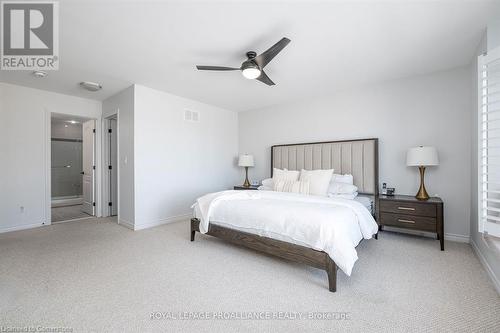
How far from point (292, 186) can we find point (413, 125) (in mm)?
2192

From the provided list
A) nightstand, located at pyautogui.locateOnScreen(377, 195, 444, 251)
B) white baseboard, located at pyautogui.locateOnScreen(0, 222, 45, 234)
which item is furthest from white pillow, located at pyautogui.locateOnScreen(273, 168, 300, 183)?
white baseboard, located at pyautogui.locateOnScreen(0, 222, 45, 234)

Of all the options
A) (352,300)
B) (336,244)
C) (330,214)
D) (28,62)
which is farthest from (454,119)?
(28,62)

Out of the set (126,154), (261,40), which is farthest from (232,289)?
(126,154)

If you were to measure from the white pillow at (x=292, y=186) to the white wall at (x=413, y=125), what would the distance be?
50.9 inches

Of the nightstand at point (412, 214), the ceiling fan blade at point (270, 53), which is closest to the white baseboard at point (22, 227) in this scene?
the ceiling fan blade at point (270, 53)

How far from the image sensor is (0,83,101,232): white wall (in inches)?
154

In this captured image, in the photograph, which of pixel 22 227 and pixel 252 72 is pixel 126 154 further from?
pixel 252 72

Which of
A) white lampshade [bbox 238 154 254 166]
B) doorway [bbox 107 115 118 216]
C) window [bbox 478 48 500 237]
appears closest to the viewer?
window [bbox 478 48 500 237]

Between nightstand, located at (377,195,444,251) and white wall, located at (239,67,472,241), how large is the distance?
1.46 feet

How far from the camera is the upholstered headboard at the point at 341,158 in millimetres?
3846

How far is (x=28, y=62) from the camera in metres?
3.14

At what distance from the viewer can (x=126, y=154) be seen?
4211 mm

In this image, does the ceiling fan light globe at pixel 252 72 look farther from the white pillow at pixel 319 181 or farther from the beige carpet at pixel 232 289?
the beige carpet at pixel 232 289

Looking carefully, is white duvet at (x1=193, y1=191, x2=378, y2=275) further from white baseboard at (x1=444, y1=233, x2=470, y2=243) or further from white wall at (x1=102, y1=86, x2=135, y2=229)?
white wall at (x1=102, y1=86, x2=135, y2=229)
